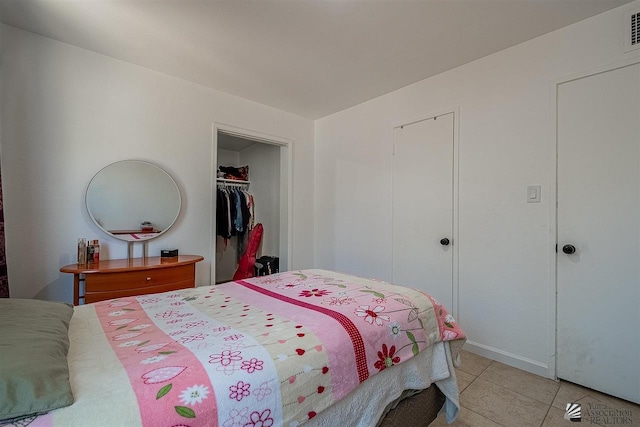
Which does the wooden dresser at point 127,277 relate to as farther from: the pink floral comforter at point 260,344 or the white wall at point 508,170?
the white wall at point 508,170

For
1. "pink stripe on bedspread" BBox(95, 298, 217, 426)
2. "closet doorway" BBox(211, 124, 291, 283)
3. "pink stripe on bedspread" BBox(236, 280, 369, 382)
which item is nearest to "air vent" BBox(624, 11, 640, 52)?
"pink stripe on bedspread" BBox(236, 280, 369, 382)

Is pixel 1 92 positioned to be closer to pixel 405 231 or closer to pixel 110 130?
pixel 110 130

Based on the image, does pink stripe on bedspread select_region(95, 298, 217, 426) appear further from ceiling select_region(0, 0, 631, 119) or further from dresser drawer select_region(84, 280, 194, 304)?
ceiling select_region(0, 0, 631, 119)

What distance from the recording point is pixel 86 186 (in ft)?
7.33

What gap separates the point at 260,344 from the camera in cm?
90

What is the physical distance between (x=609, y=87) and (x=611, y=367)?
172 cm

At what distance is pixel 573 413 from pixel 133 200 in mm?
3354

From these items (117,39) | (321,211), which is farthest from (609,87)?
(117,39)

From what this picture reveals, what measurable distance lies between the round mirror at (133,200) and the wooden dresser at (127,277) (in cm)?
28

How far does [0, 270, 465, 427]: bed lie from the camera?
2.14 feet

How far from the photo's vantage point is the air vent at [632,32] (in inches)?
66.5

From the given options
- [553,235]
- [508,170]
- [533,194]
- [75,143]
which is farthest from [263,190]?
[553,235]

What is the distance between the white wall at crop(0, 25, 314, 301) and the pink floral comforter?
1263 millimetres

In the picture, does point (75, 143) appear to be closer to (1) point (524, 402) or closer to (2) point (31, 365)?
(2) point (31, 365)
